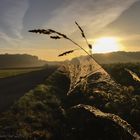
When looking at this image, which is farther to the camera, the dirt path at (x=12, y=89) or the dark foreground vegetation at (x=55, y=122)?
the dirt path at (x=12, y=89)

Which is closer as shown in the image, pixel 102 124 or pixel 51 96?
pixel 102 124

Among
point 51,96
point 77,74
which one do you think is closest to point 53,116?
point 51,96

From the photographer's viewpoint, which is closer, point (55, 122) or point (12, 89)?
point (55, 122)

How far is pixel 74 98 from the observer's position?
2256 centimetres

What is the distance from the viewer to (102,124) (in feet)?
52.0

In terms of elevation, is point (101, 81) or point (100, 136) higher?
point (101, 81)

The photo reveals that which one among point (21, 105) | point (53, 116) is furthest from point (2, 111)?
point (53, 116)

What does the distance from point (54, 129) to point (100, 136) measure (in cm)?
210

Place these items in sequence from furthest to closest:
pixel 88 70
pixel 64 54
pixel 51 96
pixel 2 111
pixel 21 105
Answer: pixel 51 96, pixel 21 105, pixel 2 111, pixel 88 70, pixel 64 54

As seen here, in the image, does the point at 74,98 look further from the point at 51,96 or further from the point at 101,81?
the point at 101,81

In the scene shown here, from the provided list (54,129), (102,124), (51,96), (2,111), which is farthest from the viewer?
(51,96)

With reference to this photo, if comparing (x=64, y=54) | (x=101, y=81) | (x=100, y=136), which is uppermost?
(x=64, y=54)

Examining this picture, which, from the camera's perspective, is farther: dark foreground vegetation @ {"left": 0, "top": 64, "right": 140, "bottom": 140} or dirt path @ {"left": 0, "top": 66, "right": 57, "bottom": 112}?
dirt path @ {"left": 0, "top": 66, "right": 57, "bottom": 112}

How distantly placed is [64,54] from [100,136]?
1374cm
